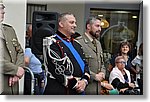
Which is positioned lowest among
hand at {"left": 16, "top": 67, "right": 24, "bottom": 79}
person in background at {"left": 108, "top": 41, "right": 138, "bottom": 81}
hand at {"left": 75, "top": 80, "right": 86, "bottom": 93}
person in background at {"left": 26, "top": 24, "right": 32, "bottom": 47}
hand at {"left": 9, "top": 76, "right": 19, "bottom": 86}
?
hand at {"left": 75, "top": 80, "right": 86, "bottom": 93}

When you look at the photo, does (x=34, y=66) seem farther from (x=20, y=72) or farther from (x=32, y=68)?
(x=20, y=72)

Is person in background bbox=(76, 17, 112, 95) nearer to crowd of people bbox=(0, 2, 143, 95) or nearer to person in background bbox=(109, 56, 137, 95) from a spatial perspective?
crowd of people bbox=(0, 2, 143, 95)

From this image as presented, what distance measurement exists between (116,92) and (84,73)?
0.35 m

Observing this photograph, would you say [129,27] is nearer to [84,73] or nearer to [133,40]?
[133,40]

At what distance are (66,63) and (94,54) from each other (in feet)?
0.89

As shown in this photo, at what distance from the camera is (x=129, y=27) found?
3090 mm

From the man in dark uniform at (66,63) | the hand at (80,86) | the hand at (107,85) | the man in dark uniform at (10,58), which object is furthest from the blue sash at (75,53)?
the man in dark uniform at (10,58)

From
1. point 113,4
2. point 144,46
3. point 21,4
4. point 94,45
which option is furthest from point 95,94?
point 21,4

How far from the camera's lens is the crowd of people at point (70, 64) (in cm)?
296

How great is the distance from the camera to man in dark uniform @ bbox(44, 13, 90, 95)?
3.02 meters

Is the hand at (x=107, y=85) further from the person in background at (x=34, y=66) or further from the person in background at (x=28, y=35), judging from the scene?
the person in background at (x=28, y=35)

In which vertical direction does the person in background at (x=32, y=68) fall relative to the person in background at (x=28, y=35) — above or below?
below

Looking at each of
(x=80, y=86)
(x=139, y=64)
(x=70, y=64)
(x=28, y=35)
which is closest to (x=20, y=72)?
(x=28, y=35)

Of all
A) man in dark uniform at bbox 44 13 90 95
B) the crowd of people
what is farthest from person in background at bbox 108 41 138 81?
man in dark uniform at bbox 44 13 90 95
